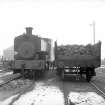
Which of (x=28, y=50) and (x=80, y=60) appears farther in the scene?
(x=28, y=50)

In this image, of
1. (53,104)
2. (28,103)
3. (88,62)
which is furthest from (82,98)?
(88,62)

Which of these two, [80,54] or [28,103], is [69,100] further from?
[80,54]

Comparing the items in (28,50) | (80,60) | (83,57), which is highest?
(28,50)

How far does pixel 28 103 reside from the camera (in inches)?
295

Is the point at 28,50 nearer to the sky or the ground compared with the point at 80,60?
nearer to the sky

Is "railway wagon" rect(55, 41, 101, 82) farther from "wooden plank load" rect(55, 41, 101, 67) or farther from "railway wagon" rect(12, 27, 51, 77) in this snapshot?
"railway wagon" rect(12, 27, 51, 77)

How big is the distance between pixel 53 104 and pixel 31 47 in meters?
8.95

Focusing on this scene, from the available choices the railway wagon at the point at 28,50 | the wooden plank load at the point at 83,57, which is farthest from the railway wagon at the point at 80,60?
the railway wagon at the point at 28,50

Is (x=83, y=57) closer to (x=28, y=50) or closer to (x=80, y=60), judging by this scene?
(x=80, y=60)

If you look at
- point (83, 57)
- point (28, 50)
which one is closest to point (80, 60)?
point (83, 57)

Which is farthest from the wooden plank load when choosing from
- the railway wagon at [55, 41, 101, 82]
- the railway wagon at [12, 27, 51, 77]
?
the railway wagon at [12, 27, 51, 77]

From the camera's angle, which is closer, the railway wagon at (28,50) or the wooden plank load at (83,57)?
the wooden plank load at (83,57)

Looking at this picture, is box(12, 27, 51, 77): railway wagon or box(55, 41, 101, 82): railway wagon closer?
box(55, 41, 101, 82): railway wagon

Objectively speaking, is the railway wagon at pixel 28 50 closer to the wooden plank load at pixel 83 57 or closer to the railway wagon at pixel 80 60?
the railway wagon at pixel 80 60
